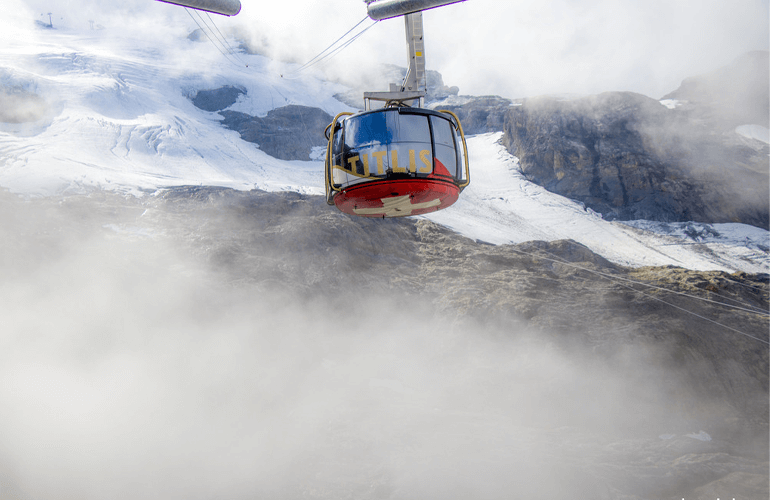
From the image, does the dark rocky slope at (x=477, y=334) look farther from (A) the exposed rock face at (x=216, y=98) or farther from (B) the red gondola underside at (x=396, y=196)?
(A) the exposed rock face at (x=216, y=98)

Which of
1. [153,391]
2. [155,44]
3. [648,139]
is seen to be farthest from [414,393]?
[155,44]

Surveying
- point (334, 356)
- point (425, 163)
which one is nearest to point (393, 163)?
point (425, 163)

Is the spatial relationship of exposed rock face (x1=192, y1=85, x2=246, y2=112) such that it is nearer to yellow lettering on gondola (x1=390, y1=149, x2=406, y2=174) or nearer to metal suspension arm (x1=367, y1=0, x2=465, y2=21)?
yellow lettering on gondola (x1=390, y1=149, x2=406, y2=174)

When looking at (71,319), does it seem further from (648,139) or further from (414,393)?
(648,139)

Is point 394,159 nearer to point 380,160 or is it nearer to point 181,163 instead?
point 380,160

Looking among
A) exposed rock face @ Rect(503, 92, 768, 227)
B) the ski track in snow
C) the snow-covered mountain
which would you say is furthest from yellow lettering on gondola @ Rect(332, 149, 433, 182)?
exposed rock face @ Rect(503, 92, 768, 227)

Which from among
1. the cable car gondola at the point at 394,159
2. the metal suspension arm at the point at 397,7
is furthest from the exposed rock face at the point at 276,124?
the metal suspension arm at the point at 397,7
